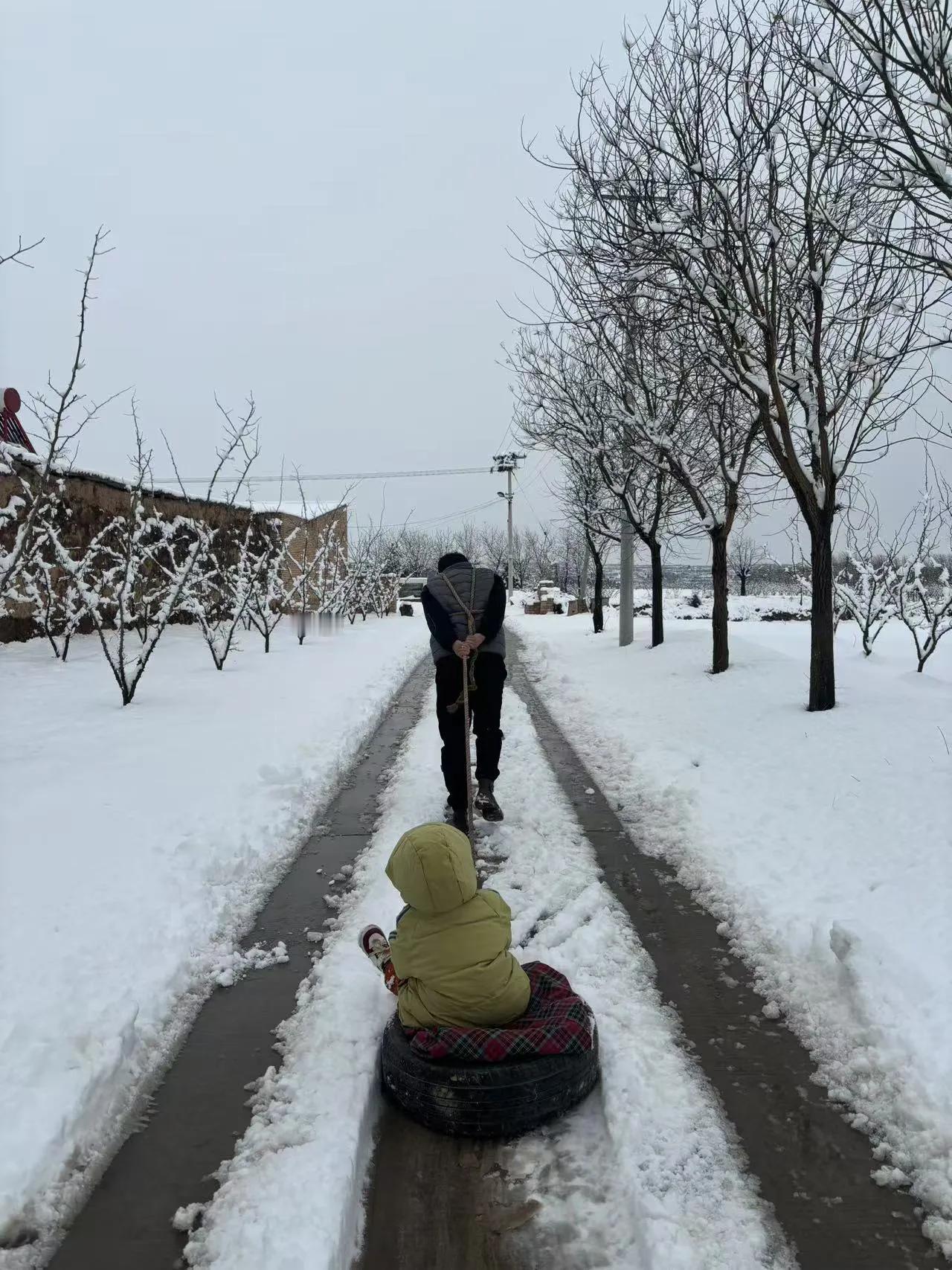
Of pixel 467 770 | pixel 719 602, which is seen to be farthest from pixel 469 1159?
pixel 719 602

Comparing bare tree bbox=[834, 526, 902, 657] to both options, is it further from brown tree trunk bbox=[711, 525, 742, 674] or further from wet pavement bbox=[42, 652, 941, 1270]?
wet pavement bbox=[42, 652, 941, 1270]

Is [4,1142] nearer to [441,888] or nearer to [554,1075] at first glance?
[441,888]

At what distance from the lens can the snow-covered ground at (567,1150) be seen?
197cm

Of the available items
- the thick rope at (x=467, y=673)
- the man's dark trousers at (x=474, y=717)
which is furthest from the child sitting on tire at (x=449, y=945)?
the man's dark trousers at (x=474, y=717)

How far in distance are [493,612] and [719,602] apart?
6.75 metres

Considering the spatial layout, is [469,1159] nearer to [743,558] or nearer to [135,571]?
[135,571]

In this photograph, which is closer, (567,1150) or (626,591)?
(567,1150)

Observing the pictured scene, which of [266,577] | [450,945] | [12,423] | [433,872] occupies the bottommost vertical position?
[450,945]

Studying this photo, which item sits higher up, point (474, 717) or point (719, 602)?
point (719, 602)

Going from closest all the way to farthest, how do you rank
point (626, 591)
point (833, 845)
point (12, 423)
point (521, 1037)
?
point (521, 1037) < point (833, 845) < point (12, 423) < point (626, 591)

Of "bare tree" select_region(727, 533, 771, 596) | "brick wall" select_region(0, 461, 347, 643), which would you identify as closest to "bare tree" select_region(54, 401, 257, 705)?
"brick wall" select_region(0, 461, 347, 643)

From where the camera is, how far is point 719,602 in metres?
11.3

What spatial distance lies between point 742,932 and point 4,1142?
3.02 meters

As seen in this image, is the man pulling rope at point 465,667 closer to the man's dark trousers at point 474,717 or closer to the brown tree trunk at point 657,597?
the man's dark trousers at point 474,717
